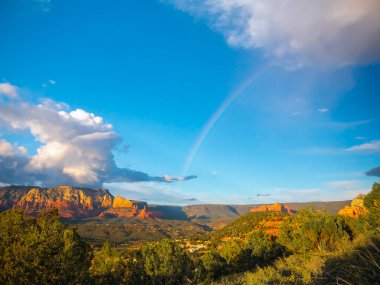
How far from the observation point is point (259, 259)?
55500 millimetres

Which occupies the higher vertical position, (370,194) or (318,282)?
(370,194)

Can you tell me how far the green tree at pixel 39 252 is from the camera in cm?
→ 2166

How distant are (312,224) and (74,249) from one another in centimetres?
3997

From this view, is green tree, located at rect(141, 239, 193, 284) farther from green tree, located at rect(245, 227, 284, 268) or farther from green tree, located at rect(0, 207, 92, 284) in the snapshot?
green tree, located at rect(245, 227, 284, 268)

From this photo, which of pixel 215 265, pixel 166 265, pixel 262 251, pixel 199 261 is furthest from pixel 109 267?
pixel 262 251

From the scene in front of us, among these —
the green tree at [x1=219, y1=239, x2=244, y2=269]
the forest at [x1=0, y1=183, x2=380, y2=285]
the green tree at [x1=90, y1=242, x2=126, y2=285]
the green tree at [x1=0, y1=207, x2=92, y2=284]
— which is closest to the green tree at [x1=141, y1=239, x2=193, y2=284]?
→ the forest at [x1=0, y1=183, x2=380, y2=285]

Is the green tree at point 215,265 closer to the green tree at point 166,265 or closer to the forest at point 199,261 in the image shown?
the forest at point 199,261

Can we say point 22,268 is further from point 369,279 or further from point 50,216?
point 369,279

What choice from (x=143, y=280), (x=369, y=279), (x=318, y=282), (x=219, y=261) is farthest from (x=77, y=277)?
(x=219, y=261)

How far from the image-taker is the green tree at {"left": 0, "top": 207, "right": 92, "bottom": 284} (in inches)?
853

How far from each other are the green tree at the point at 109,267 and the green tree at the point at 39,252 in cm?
1406

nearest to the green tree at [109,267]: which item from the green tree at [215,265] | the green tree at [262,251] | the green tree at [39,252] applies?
the green tree at [39,252]

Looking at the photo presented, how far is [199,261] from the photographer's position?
51.3 meters

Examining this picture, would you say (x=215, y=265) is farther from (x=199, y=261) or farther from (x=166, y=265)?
(x=166, y=265)
